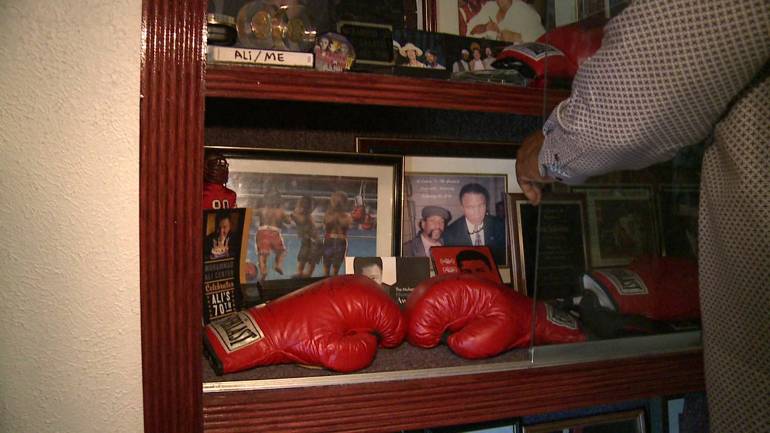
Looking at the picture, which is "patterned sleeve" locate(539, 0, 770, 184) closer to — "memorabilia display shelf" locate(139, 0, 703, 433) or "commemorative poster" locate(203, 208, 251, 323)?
"memorabilia display shelf" locate(139, 0, 703, 433)

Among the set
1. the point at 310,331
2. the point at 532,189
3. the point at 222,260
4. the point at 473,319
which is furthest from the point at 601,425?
the point at 222,260

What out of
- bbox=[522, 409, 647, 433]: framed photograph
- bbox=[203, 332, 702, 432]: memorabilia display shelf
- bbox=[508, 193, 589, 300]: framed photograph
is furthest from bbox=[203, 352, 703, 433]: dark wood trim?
bbox=[522, 409, 647, 433]: framed photograph

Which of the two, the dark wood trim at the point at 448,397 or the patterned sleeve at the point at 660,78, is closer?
the patterned sleeve at the point at 660,78

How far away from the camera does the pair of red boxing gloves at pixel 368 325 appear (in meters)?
0.71

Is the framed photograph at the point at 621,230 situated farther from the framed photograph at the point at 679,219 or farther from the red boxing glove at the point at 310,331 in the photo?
the red boxing glove at the point at 310,331

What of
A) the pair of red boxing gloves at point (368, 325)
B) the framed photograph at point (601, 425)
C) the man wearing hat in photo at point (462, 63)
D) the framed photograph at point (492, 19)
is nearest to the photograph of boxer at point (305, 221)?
the pair of red boxing gloves at point (368, 325)

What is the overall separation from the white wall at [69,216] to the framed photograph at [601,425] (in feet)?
2.58

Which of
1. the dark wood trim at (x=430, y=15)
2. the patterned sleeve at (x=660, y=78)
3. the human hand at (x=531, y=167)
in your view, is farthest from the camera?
the dark wood trim at (x=430, y=15)

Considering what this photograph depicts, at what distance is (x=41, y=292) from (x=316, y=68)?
0.49 meters

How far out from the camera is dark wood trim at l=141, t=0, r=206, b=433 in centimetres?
59

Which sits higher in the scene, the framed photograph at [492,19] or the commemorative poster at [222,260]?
the framed photograph at [492,19]

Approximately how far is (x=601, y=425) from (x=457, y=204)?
58 cm

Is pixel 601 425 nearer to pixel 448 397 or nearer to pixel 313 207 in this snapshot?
pixel 448 397

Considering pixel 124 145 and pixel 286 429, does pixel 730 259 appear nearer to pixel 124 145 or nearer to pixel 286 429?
pixel 286 429
